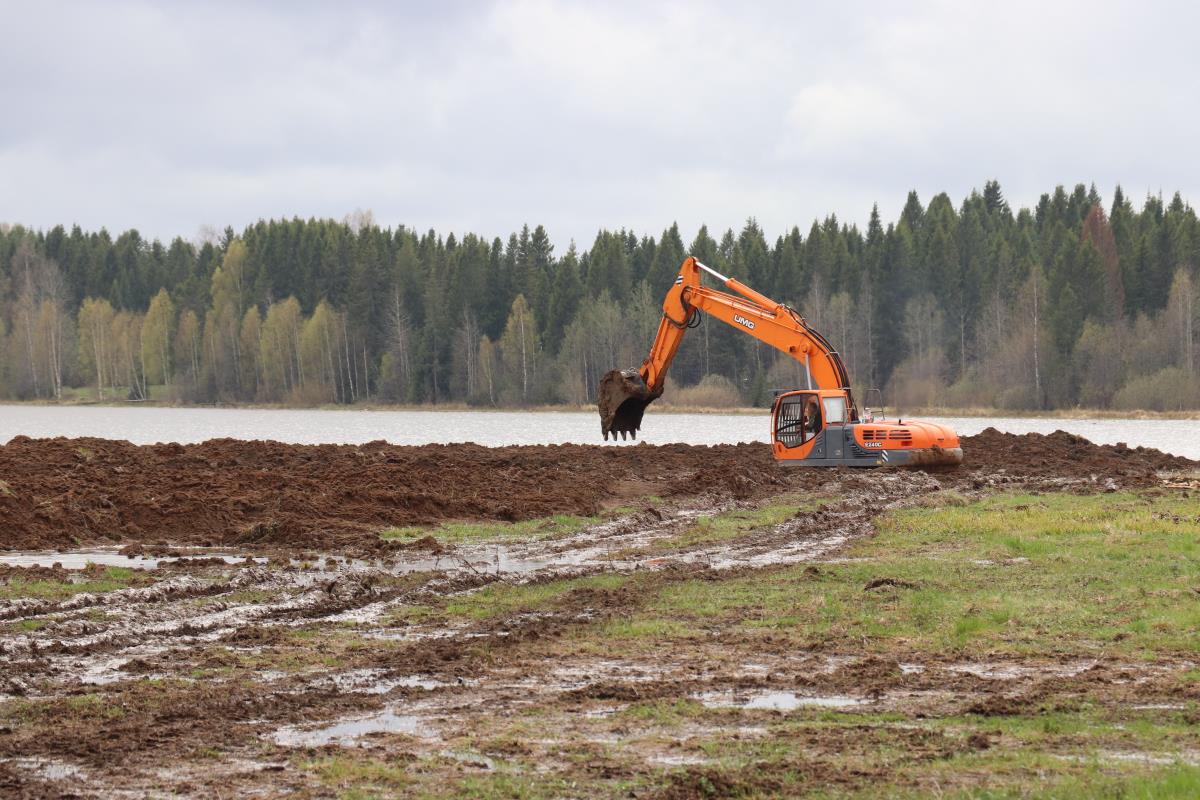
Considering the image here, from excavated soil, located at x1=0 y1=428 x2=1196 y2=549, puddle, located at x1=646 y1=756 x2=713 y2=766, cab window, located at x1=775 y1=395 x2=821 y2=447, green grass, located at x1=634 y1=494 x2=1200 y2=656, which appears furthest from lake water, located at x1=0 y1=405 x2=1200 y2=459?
puddle, located at x1=646 y1=756 x2=713 y2=766

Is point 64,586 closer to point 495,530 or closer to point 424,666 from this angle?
point 424,666

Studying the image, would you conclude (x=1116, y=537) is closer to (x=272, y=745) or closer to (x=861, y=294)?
(x=272, y=745)

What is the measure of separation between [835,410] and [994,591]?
15557 millimetres

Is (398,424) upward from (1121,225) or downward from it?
downward

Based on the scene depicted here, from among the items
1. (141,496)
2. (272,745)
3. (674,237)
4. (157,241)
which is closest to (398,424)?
(674,237)

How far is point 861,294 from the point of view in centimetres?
11544

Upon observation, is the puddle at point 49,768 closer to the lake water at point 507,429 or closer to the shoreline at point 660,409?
the lake water at point 507,429

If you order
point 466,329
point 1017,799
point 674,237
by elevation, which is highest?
point 674,237

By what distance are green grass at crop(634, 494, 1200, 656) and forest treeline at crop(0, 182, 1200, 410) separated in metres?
74.1

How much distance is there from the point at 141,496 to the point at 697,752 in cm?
1728

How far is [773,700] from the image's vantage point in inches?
414

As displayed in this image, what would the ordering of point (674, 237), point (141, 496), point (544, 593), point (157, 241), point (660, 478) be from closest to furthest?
point (544, 593) < point (141, 496) < point (660, 478) < point (674, 237) < point (157, 241)

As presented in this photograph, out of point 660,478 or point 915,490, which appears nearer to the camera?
point 915,490

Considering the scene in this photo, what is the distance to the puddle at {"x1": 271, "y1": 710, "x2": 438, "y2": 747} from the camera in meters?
9.30
